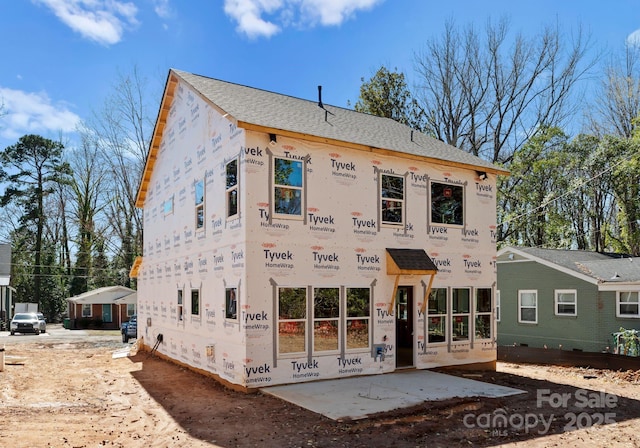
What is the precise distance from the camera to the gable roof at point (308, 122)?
11.6 meters

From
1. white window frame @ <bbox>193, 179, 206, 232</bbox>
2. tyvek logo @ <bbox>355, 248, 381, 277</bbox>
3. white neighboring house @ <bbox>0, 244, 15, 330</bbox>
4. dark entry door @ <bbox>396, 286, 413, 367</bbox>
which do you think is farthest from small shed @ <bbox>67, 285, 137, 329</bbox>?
tyvek logo @ <bbox>355, 248, 381, 277</bbox>

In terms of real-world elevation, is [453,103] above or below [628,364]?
above

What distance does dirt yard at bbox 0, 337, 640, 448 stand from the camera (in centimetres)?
764

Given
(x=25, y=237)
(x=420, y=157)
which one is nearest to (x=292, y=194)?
(x=420, y=157)

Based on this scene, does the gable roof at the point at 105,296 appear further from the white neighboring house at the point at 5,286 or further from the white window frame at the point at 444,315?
the white window frame at the point at 444,315

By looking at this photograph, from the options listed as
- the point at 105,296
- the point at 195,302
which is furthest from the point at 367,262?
the point at 105,296

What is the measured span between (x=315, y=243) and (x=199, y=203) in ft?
13.0

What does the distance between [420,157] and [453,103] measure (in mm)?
22001

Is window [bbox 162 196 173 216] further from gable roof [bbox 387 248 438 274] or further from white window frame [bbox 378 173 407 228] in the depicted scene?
gable roof [bbox 387 248 438 274]

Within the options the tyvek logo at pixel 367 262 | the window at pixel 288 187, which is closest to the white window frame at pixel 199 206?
the window at pixel 288 187

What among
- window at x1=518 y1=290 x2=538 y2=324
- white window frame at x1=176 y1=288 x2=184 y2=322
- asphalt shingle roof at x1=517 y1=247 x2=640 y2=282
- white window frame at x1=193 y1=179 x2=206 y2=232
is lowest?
window at x1=518 y1=290 x2=538 y2=324

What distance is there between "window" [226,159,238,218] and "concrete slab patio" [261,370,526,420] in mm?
3984

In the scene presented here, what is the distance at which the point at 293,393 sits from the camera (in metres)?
10.2

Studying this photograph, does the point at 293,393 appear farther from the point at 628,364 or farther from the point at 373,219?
the point at 628,364
